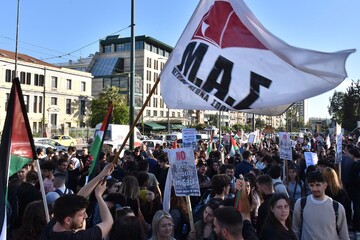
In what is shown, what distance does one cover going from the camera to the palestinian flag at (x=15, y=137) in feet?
11.5

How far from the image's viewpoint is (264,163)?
34.5 feet

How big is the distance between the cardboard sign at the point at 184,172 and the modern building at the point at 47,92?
51.9m

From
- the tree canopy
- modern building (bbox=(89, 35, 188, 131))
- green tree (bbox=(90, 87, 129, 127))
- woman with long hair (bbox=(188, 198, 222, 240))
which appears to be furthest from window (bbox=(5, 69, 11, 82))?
woman with long hair (bbox=(188, 198, 222, 240))

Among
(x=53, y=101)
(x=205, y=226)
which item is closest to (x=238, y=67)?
(x=205, y=226)

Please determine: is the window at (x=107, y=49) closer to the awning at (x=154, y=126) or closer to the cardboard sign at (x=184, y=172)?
the awning at (x=154, y=126)

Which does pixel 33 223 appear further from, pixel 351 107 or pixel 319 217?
pixel 351 107

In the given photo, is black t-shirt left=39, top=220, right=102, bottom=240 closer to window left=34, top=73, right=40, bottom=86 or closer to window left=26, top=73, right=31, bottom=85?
window left=26, top=73, right=31, bottom=85

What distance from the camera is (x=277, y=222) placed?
398cm

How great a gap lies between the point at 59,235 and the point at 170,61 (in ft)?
8.03

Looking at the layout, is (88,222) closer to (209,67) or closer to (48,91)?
(209,67)

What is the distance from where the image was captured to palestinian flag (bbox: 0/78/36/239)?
3508 mm

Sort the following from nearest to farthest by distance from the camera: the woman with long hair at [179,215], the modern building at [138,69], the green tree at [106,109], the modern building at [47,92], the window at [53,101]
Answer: the woman with long hair at [179,215] < the modern building at [47,92] < the window at [53,101] < the green tree at [106,109] < the modern building at [138,69]

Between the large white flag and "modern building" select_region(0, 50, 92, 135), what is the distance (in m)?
52.7

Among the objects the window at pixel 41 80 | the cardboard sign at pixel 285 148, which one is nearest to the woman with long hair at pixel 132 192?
the cardboard sign at pixel 285 148
